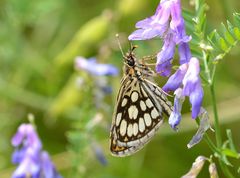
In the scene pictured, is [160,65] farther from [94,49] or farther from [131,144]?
[94,49]

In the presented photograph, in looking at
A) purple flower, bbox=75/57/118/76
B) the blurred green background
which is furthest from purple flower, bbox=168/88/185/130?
the blurred green background

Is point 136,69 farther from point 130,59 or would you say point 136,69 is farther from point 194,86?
point 194,86

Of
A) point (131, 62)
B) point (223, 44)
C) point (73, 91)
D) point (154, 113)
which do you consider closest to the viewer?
point (223, 44)

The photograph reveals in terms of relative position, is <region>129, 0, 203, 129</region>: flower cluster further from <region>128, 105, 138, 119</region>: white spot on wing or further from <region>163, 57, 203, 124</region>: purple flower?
<region>128, 105, 138, 119</region>: white spot on wing

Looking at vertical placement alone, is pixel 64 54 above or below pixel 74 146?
above

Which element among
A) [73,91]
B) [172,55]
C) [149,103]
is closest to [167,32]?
[172,55]

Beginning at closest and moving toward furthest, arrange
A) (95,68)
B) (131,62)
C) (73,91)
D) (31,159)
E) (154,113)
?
(154,113), (131,62), (31,159), (95,68), (73,91)

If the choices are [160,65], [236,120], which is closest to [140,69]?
[160,65]
